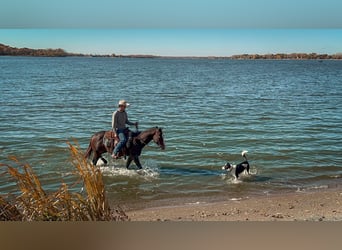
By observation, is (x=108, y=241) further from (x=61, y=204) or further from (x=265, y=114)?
(x=265, y=114)

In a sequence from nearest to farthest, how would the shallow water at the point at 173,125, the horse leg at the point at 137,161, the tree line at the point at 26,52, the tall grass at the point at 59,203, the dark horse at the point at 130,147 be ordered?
the tall grass at the point at 59,203 → the tree line at the point at 26,52 → the shallow water at the point at 173,125 → the dark horse at the point at 130,147 → the horse leg at the point at 137,161

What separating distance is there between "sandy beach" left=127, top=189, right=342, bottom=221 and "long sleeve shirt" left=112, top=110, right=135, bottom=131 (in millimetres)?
1246

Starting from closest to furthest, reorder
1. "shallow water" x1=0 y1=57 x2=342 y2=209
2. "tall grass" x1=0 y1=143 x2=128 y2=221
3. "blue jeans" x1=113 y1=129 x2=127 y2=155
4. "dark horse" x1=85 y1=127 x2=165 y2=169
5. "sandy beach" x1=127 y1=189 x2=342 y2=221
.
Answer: "tall grass" x1=0 y1=143 x2=128 y2=221 < "sandy beach" x1=127 y1=189 x2=342 y2=221 < "shallow water" x1=0 y1=57 x2=342 y2=209 < "blue jeans" x1=113 y1=129 x2=127 y2=155 < "dark horse" x1=85 y1=127 x2=165 y2=169

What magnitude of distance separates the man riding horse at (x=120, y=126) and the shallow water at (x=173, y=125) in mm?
166

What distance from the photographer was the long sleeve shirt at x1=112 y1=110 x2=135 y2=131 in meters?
5.28

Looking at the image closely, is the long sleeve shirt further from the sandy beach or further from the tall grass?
the tall grass

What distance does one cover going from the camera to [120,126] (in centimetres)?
561

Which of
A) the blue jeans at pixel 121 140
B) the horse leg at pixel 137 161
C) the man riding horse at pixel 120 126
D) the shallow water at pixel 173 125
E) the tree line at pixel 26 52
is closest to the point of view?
the tree line at pixel 26 52

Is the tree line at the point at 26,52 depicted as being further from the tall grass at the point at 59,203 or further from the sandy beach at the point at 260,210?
the sandy beach at the point at 260,210

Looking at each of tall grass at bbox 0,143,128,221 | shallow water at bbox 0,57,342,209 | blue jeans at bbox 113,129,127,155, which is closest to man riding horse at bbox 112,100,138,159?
blue jeans at bbox 113,129,127,155

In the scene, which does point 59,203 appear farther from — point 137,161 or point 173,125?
point 173,125

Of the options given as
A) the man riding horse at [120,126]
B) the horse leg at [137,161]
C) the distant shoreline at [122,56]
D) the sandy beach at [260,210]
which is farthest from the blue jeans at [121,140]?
the distant shoreline at [122,56]

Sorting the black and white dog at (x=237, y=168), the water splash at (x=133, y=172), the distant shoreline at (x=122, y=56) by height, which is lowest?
the water splash at (x=133, y=172)

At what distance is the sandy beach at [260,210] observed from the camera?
412 cm
